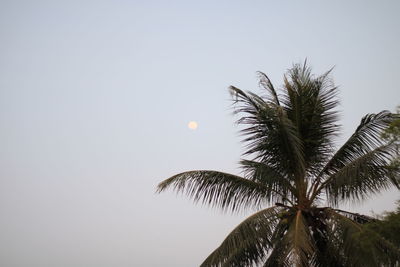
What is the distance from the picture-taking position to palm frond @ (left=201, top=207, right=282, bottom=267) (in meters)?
11.4

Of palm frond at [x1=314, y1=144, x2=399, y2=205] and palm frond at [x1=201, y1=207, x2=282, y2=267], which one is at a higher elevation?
palm frond at [x1=314, y1=144, x2=399, y2=205]

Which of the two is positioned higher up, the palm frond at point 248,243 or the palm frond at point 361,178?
the palm frond at point 361,178

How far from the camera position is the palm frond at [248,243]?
37.4 ft

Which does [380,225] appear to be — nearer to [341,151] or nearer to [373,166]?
[373,166]

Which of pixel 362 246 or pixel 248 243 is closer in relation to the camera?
pixel 362 246

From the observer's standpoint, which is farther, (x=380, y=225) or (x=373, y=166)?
(x=373, y=166)

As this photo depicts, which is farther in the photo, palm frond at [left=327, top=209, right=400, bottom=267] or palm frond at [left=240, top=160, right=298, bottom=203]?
palm frond at [left=240, top=160, right=298, bottom=203]

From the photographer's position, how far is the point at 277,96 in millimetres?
13648

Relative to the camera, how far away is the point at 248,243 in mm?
11289

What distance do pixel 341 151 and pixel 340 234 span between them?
273 cm

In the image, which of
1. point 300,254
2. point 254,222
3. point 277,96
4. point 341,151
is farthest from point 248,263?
point 277,96

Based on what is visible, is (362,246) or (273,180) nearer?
(362,246)

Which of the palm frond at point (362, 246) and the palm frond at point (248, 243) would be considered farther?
the palm frond at point (248, 243)

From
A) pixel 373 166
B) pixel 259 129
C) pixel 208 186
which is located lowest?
pixel 208 186
